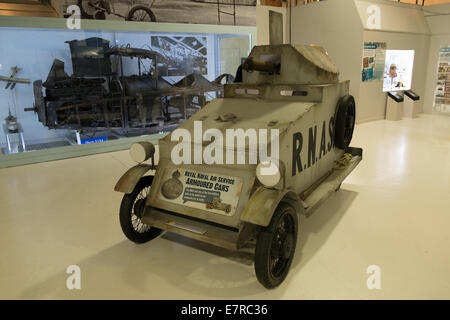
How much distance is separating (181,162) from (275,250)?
3.58 ft

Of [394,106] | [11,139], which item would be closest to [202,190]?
[11,139]

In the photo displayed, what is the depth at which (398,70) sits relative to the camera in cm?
→ 995

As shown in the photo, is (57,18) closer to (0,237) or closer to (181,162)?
(0,237)

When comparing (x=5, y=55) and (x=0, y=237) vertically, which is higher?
(x=5, y=55)

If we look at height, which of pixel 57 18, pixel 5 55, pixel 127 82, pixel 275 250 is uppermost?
pixel 57 18

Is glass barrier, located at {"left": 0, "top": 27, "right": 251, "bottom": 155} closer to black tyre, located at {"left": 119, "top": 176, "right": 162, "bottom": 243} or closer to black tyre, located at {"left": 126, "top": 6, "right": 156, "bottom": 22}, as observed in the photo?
black tyre, located at {"left": 126, "top": 6, "right": 156, "bottom": 22}

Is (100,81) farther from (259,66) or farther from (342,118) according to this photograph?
(342,118)

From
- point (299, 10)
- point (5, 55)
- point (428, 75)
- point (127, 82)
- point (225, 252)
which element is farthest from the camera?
point (428, 75)

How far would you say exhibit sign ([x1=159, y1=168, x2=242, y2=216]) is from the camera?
110 inches

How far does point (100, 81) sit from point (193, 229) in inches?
203

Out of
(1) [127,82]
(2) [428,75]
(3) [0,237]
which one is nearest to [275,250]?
(3) [0,237]

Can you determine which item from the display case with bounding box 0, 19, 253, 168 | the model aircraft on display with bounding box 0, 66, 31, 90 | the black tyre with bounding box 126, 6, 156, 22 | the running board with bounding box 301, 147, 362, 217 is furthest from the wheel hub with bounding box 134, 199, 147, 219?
the black tyre with bounding box 126, 6, 156, 22

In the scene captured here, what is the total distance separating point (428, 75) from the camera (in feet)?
35.4

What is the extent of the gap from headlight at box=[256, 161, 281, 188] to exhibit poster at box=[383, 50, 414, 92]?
834 centimetres
